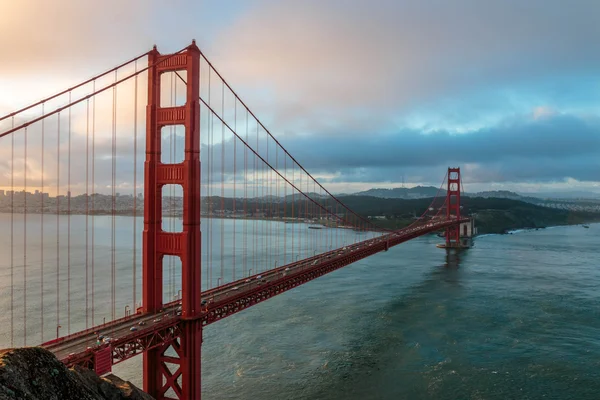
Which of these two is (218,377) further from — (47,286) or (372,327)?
(47,286)

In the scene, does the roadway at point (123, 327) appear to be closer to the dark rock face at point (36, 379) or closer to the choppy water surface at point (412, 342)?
the dark rock face at point (36, 379)

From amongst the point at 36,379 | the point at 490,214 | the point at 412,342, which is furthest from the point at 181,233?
the point at 490,214

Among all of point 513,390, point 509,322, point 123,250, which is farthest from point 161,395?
point 123,250

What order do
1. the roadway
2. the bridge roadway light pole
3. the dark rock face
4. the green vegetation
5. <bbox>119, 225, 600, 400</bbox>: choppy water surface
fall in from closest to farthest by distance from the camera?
the dark rock face < the roadway < the bridge roadway light pole < <bbox>119, 225, 600, 400</bbox>: choppy water surface < the green vegetation

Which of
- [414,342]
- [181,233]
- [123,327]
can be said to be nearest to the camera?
[123,327]

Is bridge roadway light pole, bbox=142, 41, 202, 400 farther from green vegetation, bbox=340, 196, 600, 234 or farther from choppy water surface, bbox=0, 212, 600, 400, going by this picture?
green vegetation, bbox=340, 196, 600, 234

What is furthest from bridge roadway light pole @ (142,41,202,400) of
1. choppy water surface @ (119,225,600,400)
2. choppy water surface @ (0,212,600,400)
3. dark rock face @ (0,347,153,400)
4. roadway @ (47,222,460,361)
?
dark rock face @ (0,347,153,400)

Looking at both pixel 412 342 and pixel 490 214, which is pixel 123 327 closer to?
pixel 412 342

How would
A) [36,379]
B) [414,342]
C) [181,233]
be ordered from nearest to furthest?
[36,379]
[181,233]
[414,342]

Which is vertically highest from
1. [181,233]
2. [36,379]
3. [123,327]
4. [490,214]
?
[181,233]
